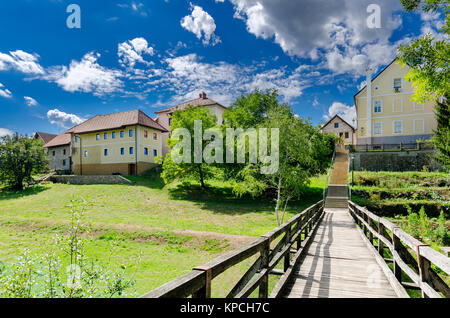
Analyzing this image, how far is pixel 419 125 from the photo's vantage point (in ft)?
107

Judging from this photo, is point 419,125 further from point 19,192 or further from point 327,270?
point 19,192

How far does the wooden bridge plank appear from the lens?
4.66 m

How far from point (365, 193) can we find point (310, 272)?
18418 mm

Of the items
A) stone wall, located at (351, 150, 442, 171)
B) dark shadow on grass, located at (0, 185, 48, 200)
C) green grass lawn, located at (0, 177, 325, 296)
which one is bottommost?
green grass lawn, located at (0, 177, 325, 296)

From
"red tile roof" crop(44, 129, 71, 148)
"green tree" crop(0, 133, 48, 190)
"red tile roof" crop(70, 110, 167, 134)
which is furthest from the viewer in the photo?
"red tile roof" crop(44, 129, 71, 148)

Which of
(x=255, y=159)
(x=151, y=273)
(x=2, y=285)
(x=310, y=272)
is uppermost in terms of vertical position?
(x=255, y=159)

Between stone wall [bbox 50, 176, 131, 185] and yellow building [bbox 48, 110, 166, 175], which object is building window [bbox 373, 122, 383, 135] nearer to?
yellow building [bbox 48, 110, 166, 175]

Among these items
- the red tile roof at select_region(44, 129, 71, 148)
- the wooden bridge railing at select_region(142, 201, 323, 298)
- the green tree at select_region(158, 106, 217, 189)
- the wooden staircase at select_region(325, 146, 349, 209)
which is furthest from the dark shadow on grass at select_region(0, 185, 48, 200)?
the wooden bridge railing at select_region(142, 201, 323, 298)

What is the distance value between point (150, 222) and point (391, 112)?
3341 cm

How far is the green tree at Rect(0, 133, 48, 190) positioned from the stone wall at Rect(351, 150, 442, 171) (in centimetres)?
4007

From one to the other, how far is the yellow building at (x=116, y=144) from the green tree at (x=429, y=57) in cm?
3334

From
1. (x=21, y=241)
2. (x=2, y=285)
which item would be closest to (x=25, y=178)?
(x=21, y=241)
